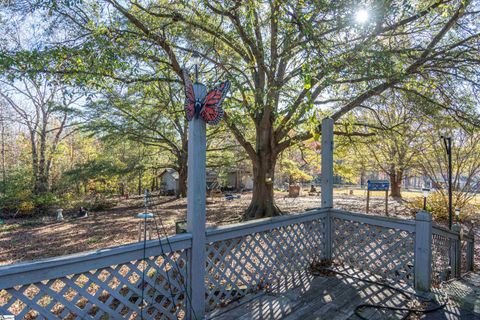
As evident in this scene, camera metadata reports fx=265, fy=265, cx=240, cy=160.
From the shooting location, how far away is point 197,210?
249 centimetres

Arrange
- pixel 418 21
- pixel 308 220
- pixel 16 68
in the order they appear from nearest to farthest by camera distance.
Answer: pixel 308 220 → pixel 16 68 → pixel 418 21

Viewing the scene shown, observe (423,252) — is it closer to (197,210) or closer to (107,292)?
(197,210)

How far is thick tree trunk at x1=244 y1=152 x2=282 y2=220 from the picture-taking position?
868 centimetres

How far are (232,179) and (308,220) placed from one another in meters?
22.2

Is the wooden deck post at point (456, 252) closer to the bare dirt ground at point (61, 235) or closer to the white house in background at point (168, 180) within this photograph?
the bare dirt ground at point (61, 235)

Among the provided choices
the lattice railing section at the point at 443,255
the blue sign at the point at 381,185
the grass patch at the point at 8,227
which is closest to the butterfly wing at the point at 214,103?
the lattice railing section at the point at 443,255

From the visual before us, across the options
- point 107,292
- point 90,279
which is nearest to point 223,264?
point 107,292

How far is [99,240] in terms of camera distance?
645 cm

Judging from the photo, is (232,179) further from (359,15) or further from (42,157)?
(359,15)

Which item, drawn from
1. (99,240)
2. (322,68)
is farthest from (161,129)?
(322,68)

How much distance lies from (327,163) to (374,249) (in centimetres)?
135

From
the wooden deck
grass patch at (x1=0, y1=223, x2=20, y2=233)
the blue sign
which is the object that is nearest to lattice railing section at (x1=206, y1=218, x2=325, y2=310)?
the wooden deck

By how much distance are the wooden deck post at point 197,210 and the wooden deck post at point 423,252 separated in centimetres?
255

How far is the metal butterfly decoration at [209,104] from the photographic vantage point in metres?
2.44
